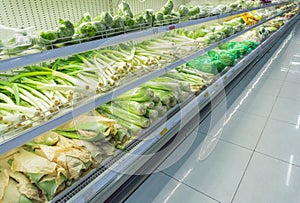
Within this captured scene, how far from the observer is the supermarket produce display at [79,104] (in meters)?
0.91

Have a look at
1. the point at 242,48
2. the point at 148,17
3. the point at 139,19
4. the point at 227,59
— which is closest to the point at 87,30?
the point at 139,19

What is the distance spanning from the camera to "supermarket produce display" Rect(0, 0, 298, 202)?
0.91 m

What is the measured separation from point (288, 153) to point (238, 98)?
1091 mm

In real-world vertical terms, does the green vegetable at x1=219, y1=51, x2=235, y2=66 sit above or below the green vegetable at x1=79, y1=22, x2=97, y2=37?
below

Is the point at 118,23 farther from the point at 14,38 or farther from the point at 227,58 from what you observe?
the point at 227,58

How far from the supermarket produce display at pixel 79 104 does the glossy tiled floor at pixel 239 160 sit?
41 centimetres

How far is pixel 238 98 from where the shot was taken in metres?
2.76

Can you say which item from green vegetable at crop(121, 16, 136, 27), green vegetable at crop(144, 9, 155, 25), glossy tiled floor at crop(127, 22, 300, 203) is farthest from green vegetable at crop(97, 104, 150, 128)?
green vegetable at crop(144, 9, 155, 25)

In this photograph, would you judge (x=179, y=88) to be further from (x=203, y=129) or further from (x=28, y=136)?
(x=28, y=136)

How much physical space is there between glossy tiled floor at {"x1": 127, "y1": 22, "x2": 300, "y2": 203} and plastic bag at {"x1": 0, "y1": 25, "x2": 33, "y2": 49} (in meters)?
1.15

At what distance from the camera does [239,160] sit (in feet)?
5.70

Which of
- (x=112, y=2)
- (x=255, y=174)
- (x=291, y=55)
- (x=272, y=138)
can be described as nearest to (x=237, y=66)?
(x=272, y=138)

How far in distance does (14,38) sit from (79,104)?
0.40m

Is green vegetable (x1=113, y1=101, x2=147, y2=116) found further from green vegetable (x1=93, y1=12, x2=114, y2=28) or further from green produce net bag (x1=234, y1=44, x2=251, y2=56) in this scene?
green produce net bag (x1=234, y1=44, x2=251, y2=56)
